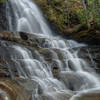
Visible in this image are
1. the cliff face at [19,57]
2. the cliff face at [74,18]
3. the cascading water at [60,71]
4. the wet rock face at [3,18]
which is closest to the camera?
the cliff face at [19,57]

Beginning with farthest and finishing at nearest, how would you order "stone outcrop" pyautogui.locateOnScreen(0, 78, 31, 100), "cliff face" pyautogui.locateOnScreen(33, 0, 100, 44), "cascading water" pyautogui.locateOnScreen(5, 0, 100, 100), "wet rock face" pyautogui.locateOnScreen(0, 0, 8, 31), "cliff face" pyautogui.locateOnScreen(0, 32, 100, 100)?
"wet rock face" pyautogui.locateOnScreen(0, 0, 8, 31) → "cliff face" pyautogui.locateOnScreen(33, 0, 100, 44) → "cascading water" pyautogui.locateOnScreen(5, 0, 100, 100) → "cliff face" pyautogui.locateOnScreen(0, 32, 100, 100) → "stone outcrop" pyautogui.locateOnScreen(0, 78, 31, 100)

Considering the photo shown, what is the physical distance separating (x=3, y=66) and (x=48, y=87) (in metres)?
2.77

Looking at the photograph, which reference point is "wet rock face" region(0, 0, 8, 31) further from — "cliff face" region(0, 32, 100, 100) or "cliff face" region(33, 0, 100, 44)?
"cliff face" region(0, 32, 100, 100)

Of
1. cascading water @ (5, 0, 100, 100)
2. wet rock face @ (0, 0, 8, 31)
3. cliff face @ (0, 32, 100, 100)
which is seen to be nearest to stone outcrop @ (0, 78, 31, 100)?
cliff face @ (0, 32, 100, 100)

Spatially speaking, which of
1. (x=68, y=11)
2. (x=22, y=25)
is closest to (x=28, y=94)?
(x=22, y=25)

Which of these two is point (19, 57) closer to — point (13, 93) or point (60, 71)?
point (60, 71)

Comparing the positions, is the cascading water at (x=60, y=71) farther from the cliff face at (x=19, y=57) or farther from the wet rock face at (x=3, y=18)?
the wet rock face at (x=3, y=18)

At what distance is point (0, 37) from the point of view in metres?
13.0

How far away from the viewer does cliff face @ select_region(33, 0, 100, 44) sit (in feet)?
51.5

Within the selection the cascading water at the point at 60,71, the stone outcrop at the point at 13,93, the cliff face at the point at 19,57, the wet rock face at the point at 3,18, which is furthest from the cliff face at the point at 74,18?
the stone outcrop at the point at 13,93

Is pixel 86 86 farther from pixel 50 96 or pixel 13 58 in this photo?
pixel 13 58

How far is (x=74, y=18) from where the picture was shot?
19.9m

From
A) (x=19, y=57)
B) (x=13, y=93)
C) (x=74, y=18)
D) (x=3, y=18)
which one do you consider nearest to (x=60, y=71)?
(x=19, y=57)

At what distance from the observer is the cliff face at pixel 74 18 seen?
15705mm
